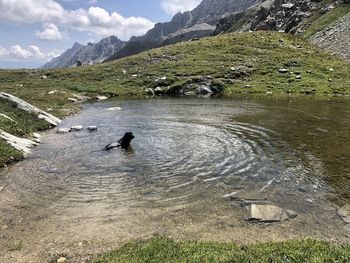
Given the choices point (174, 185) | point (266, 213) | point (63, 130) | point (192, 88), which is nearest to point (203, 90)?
point (192, 88)

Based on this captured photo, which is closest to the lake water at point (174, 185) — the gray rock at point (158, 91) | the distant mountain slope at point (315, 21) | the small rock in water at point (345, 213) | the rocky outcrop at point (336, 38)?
the small rock in water at point (345, 213)

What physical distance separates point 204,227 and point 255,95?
55021mm

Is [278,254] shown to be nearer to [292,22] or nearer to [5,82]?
[5,82]

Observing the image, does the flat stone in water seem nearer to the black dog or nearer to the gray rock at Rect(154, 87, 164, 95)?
the black dog

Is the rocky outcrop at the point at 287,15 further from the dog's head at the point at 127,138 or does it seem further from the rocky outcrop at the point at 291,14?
the dog's head at the point at 127,138

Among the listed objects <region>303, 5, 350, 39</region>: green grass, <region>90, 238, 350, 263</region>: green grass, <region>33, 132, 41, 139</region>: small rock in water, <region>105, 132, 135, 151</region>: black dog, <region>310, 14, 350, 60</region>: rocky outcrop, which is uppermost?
<region>303, 5, 350, 39</region>: green grass

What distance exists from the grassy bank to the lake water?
87.6 feet

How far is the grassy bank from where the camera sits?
72.4 m

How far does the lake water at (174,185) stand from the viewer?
15.3 m

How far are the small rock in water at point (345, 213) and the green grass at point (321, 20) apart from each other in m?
119

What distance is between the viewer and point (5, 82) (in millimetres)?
95438

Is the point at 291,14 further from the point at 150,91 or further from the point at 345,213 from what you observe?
the point at 345,213

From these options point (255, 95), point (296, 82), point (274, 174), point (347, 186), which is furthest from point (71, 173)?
point (296, 82)

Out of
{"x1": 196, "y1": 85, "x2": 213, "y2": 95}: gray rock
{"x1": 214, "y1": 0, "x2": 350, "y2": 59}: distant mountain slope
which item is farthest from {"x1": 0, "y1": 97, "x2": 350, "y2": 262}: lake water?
{"x1": 214, "y1": 0, "x2": 350, "y2": 59}: distant mountain slope
